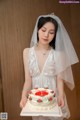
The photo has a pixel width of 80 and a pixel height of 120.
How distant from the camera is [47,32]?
1.50 metres

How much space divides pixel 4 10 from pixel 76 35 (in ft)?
1.93

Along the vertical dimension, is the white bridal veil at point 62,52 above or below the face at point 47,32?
below

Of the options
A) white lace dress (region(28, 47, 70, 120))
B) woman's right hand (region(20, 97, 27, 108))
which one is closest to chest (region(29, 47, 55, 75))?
white lace dress (region(28, 47, 70, 120))

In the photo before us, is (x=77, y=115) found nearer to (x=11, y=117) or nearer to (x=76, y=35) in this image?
(x=11, y=117)

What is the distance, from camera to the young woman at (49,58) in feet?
4.94

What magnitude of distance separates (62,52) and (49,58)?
108 mm

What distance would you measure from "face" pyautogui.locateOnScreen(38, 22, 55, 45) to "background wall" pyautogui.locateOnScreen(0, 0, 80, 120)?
0.09 meters

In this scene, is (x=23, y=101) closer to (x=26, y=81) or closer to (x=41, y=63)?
(x=26, y=81)

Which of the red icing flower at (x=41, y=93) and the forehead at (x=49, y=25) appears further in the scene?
the forehead at (x=49, y=25)

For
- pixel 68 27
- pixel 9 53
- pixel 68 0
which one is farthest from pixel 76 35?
pixel 9 53

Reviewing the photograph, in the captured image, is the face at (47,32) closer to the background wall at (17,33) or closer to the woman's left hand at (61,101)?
the background wall at (17,33)

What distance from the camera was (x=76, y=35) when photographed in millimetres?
1575

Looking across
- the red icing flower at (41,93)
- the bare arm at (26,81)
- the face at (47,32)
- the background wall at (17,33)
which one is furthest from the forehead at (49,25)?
the red icing flower at (41,93)

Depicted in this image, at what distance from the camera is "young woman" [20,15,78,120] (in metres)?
1.50
